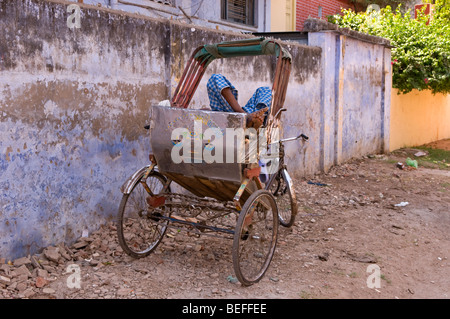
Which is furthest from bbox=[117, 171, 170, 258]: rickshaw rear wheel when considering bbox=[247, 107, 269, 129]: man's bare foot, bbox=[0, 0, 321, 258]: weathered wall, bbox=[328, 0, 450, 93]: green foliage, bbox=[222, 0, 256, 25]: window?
bbox=[328, 0, 450, 93]: green foliage

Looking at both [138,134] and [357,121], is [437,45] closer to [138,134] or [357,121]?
[357,121]

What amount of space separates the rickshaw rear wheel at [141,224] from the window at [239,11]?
25.0 ft

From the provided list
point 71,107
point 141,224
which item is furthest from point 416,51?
point 71,107

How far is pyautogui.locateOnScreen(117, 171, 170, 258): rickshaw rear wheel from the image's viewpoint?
3.88m

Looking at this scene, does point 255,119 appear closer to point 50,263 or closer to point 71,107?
point 71,107

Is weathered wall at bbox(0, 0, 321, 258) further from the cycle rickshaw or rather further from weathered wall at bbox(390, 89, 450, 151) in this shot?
→ weathered wall at bbox(390, 89, 450, 151)

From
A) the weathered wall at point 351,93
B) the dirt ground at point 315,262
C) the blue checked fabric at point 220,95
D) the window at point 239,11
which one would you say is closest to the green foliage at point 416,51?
the weathered wall at point 351,93

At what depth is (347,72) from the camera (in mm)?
8969

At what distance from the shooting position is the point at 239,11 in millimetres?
11812

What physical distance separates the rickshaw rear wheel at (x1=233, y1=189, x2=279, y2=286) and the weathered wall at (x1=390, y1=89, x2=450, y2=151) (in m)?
8.88

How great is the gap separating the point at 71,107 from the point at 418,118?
11640 millimetres

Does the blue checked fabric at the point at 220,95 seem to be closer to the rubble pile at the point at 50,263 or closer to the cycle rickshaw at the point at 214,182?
the cycle rickshaw at the point at 214,182

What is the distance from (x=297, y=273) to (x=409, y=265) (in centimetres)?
117
